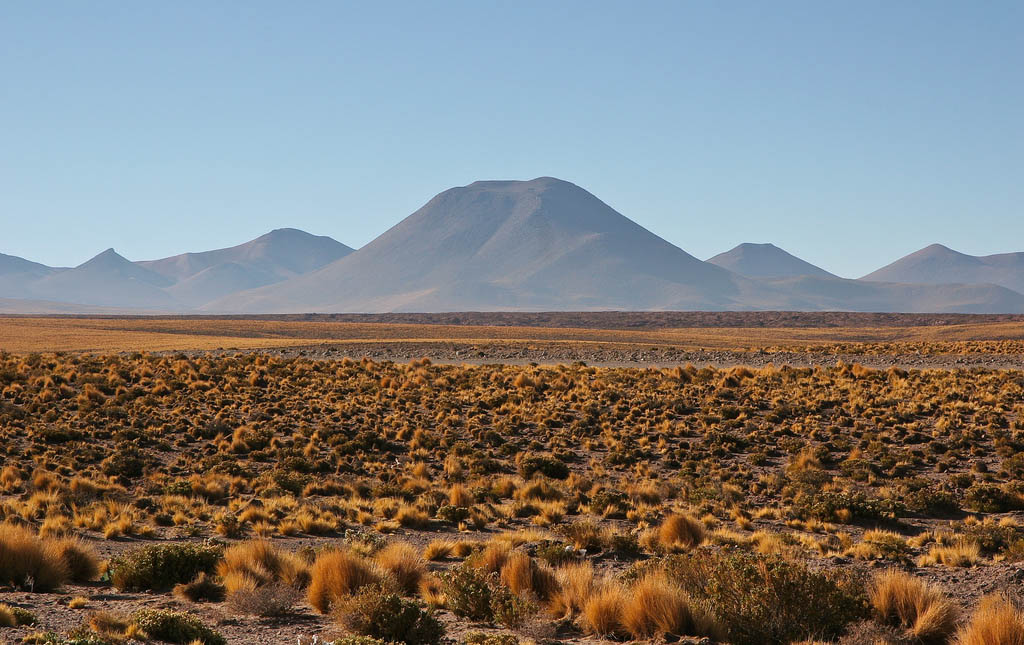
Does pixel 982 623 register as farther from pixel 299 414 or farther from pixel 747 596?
pixel 299 414

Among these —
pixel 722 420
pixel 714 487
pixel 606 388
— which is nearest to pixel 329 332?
pixel 606 388

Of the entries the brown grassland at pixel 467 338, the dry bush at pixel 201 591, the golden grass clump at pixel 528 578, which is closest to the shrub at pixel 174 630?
the dry bush at pixel 201 591

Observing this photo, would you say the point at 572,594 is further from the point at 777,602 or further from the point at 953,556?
the point at 953,556

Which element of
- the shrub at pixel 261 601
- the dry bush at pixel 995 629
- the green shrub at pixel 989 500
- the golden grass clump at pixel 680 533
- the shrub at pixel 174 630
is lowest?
the green shrub at pixel 989 500

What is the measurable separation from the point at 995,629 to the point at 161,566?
9442mm

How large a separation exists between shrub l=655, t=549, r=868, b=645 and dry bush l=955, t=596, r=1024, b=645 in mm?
Answer: 1147

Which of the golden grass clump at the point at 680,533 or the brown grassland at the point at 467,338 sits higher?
the brown grassland at the point at 467,338

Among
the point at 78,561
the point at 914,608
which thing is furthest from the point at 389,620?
the point at 914,608

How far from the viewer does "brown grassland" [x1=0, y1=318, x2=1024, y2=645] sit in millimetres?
8680

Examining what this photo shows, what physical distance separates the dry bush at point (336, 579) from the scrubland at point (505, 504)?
0.03 m

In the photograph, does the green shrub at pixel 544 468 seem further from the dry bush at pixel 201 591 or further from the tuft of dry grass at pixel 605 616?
the tuft of dry grass at pixel 605 616

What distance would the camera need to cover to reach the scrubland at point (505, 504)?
28.5 feet

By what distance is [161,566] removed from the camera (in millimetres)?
10594

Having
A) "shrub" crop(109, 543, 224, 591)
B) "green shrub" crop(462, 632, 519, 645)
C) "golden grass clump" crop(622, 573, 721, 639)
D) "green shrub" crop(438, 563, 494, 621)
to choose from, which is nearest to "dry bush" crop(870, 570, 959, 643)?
"golden grass clump" crop(622, 573, 721, 639)
